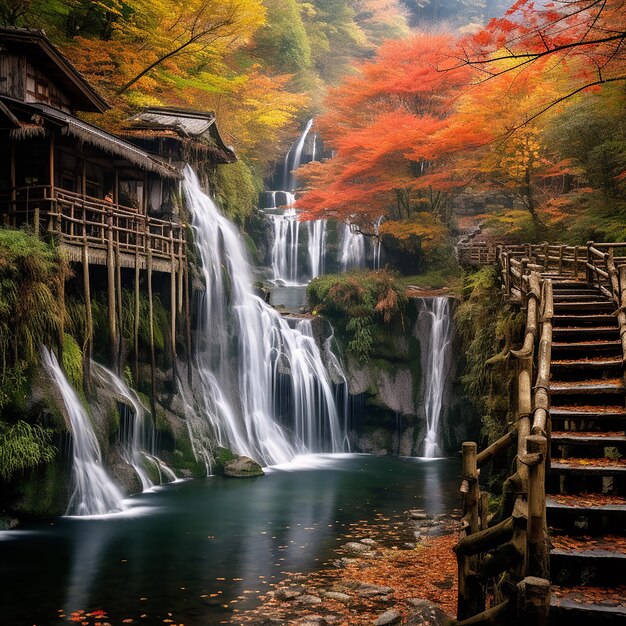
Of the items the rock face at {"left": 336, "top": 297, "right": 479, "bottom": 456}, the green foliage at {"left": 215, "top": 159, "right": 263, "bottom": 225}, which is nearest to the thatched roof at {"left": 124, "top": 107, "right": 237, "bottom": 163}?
the green foliage at {"left": 215, "top": 159, "right": 263, "bottom": 225}

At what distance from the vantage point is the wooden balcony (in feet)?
56.8

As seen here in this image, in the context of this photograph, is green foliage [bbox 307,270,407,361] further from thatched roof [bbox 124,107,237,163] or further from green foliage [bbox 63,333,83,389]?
green foliage [bbox 63,333,83,389]

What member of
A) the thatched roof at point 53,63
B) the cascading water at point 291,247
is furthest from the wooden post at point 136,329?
the cascading water at point 291,247

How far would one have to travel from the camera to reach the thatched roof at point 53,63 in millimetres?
19500

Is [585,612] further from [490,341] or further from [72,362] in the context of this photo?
[72,362]

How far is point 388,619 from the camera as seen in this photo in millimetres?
9414

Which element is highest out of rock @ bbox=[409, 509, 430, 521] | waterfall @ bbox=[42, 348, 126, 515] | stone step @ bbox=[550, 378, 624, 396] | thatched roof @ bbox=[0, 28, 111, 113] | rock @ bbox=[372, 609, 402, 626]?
thatched roof @ bbox=[0, 28, 111, 113]

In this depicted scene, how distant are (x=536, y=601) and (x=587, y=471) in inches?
97.6

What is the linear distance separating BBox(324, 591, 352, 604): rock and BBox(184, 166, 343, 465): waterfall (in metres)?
11.7

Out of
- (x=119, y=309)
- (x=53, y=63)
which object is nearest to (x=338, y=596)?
(x=119, y=309)

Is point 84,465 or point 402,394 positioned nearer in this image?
point 84,465

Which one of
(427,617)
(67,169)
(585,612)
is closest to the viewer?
(585,612)

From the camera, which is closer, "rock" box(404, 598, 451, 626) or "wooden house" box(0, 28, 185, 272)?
"rock" box(404, 598, 451, 626)

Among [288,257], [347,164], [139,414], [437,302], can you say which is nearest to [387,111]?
[347,164]
